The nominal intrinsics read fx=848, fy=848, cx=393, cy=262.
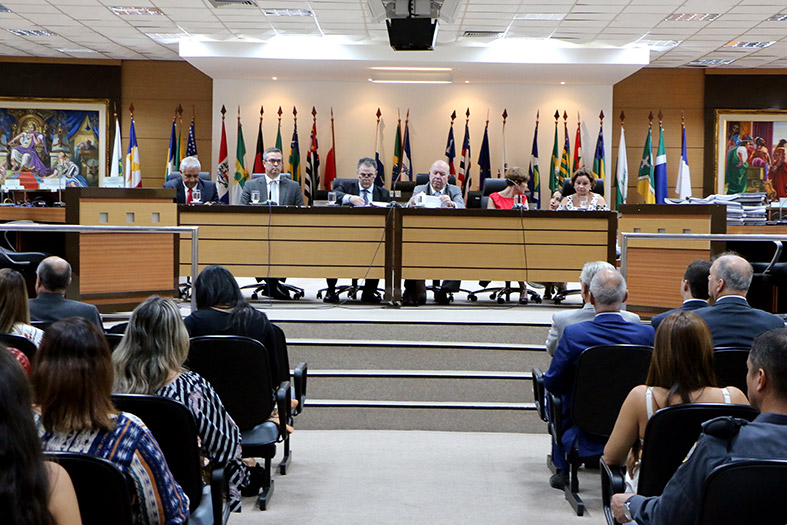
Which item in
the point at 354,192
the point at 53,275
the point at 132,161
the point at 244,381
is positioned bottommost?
the point at 244,381

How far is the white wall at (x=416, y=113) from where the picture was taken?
43.7ft

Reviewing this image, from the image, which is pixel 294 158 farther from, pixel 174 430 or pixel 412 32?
pixel 174 430

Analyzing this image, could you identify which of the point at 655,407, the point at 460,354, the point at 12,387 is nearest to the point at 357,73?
the point at 460,354

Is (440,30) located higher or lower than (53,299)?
higher

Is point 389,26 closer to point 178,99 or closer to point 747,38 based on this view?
point 747,38

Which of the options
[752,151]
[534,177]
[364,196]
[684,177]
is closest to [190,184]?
[364,196]

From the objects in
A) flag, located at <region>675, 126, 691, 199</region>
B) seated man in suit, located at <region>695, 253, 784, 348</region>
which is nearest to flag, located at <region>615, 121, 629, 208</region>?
flag, located at <region>675, 126, 691, 199</region>

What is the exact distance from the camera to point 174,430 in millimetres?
2471

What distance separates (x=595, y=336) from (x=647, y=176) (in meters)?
9.81

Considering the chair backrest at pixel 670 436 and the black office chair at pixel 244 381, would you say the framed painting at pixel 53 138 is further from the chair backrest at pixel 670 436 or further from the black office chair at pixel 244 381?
the chair backrest at pixel 670 436

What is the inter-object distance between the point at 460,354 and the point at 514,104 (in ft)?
26.5

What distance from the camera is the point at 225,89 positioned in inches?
524

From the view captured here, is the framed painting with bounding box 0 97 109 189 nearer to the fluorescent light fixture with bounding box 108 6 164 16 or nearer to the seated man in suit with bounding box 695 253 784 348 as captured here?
the fluorescent light fixture with bounding box 108 6 164 16

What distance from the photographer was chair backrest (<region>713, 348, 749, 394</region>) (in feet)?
11.0
